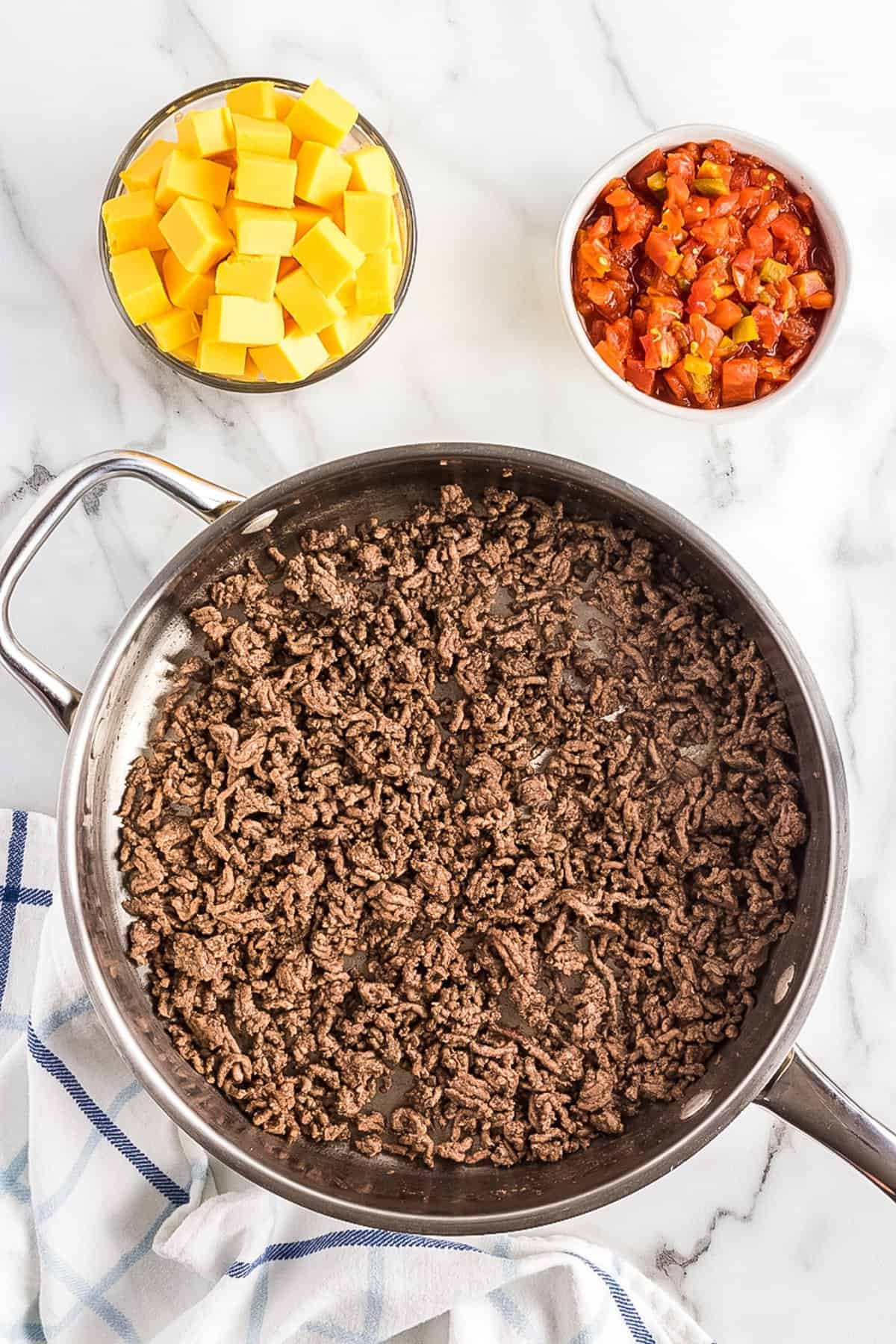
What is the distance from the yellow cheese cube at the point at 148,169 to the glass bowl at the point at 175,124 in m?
0.06

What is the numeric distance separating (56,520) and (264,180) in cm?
59

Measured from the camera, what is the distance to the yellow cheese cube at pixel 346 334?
1777mm

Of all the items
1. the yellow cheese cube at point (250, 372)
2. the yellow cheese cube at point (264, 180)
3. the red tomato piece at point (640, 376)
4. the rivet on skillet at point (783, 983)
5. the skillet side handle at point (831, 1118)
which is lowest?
the skillet side handle at point (831, 1118)

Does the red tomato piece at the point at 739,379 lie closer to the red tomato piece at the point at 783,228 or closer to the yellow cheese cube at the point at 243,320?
the red tomato piece at the point at 783,228

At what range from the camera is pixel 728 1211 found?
1.99m

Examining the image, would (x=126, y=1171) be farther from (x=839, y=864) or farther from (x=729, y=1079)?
(x=839, y=864)

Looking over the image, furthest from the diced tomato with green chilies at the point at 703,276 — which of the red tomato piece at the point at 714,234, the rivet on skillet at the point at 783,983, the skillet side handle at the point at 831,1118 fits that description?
the skillet side handle at the point at 831,1118

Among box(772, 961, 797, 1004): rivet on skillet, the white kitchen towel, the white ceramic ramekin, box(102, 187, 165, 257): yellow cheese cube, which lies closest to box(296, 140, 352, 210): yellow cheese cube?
box(102, 187, 165, 257): yellow cheese cube

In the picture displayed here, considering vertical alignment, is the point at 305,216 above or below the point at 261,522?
above

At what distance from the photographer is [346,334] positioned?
180 centimetres

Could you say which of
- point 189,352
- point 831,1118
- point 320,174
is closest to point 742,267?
point 320,174

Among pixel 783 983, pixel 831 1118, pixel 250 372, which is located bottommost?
pixel 831 1118

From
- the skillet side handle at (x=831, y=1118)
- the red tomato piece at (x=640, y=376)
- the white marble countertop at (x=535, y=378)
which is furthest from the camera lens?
the white marble countertop at (x=535, y=378)

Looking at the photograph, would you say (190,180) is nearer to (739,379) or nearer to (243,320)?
(243,320)
